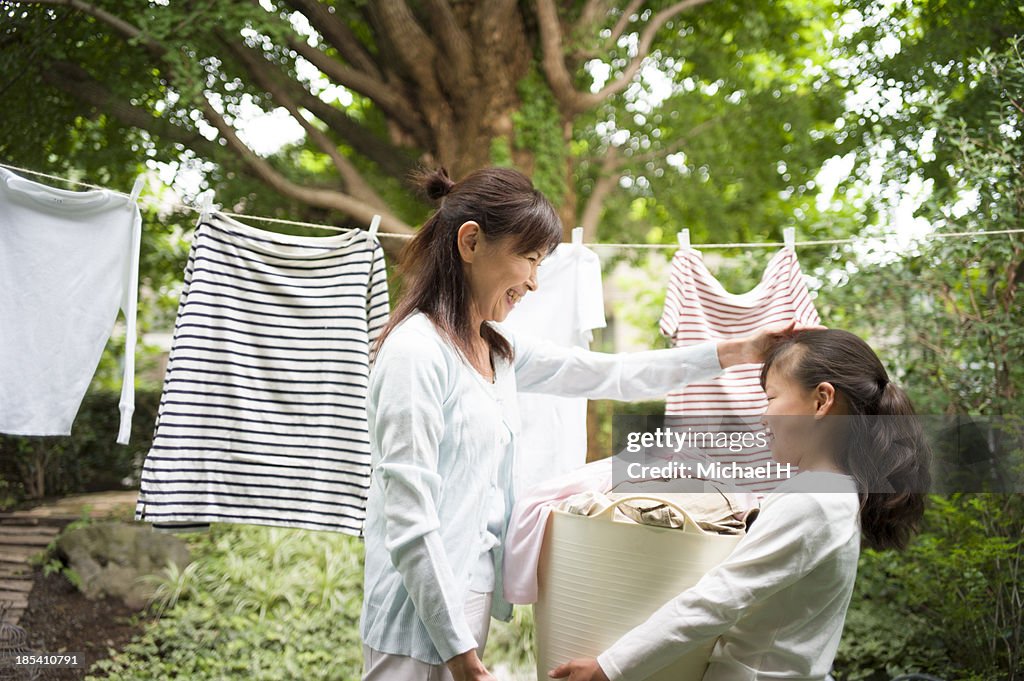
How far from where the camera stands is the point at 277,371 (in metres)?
2.55

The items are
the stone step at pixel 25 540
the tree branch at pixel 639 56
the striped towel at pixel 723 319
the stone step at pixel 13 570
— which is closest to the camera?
the striped towel at pixel 723 319

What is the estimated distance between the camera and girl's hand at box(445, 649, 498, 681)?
130 cm

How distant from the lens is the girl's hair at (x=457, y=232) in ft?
4.88

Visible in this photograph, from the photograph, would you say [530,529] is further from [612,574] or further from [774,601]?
[774,601]

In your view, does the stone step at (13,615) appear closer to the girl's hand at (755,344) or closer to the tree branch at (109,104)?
the tree branch at (109,104)

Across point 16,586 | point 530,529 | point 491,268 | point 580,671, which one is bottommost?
point 16,586

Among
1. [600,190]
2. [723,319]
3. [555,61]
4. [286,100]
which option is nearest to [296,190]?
[286,100]

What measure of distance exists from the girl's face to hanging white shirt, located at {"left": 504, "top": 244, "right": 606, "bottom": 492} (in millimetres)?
1242

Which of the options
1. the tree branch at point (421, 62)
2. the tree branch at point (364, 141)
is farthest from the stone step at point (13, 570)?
the tree branch at point (421, 62)

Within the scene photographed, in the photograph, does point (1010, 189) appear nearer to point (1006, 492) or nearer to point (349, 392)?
point (1006, 492)

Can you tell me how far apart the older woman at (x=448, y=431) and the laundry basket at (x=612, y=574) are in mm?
130

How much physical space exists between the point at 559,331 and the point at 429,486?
1.58 meters

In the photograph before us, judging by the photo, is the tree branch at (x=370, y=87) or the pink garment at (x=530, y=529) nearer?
the pink garment at (x=530, y=529)

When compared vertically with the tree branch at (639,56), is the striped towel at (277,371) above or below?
below
